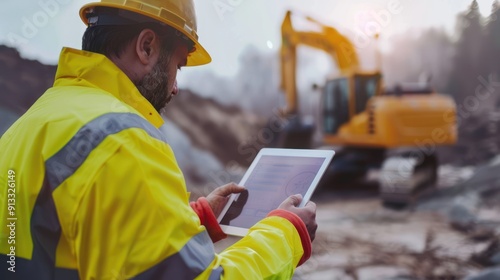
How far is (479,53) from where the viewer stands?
1200 centimetres

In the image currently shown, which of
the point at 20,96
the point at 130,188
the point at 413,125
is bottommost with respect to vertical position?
the point at 413,125

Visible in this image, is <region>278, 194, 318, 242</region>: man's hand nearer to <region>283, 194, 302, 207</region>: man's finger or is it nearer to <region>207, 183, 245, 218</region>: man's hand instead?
<region>283, 194, 302, 207</region>: man's finger

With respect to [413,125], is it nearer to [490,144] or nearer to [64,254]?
[490,144]

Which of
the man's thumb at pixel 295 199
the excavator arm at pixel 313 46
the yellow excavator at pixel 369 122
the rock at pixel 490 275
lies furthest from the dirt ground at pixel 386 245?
the man's thumb at pixel 295 199

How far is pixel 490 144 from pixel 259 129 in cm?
488

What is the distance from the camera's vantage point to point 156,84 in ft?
3.74

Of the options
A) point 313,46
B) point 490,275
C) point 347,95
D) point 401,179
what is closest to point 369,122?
point 347,95

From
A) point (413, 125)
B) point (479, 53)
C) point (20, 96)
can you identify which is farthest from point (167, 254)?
point (479, 53)

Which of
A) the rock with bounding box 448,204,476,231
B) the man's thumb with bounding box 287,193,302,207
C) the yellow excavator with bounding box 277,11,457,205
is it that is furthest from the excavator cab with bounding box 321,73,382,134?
the man's thumb with bounding box 287,193,302,207

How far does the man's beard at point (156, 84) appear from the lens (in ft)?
3.67

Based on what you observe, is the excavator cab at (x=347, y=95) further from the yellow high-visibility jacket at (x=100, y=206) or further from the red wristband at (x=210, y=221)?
the yellow high-visibility jacket at (x=100, y=206)

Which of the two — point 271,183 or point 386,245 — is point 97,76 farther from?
point 386,245

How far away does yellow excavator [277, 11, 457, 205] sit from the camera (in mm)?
6750

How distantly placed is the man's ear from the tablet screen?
16.4 inches
